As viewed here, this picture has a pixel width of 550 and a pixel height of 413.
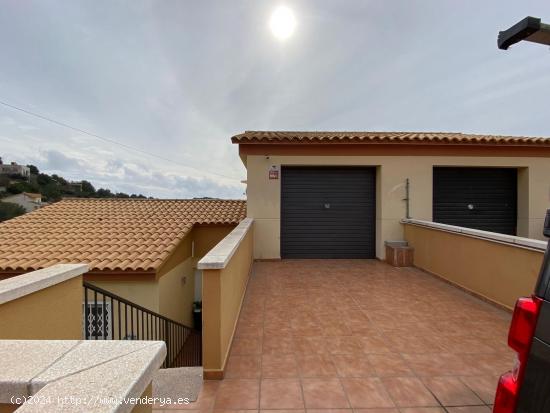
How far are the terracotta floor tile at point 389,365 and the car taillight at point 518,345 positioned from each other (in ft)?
4.55

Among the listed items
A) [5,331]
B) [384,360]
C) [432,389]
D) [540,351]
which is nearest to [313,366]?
[384,360]

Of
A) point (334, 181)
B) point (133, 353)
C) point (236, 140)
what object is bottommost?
point (133, 353)

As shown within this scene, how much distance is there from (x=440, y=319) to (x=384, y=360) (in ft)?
5.22

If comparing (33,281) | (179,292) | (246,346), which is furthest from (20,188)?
(246,346)

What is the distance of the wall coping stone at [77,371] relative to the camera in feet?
3.13

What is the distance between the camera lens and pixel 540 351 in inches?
49.6

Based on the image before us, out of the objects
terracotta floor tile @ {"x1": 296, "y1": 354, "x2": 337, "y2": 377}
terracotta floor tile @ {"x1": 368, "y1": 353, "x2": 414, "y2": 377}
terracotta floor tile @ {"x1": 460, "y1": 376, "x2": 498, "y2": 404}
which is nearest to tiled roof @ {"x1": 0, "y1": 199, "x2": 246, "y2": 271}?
terracotta floor tile @ {"x1": 296, "y1": 354, "x2": 337, "y2": 377}

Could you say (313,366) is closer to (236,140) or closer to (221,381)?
(221,381)

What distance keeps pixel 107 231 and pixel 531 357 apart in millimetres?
10934

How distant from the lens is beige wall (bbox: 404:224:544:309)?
401cm

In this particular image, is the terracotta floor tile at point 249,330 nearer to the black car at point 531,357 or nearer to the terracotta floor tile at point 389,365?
the terracotta floor tile at point 389,365

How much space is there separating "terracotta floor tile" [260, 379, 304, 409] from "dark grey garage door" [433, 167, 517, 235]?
7085mm

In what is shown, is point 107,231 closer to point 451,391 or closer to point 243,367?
point 243,367

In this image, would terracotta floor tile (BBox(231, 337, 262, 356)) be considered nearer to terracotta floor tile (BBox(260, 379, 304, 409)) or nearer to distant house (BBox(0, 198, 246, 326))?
terracotta floor tile (BBox(260, 379, 304, 409))
